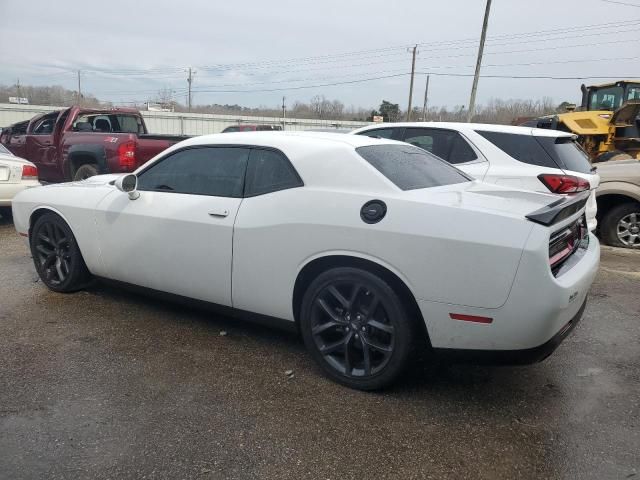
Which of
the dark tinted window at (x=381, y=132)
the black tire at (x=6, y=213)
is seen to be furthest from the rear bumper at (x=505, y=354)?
the black tire at (x=6, y=213)

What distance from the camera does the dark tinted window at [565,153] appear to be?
5.49m

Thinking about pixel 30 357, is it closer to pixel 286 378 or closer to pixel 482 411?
pixel 286 378

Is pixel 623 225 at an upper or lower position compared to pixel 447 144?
lower

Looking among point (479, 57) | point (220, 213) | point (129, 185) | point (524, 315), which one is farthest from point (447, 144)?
point (479, 57)

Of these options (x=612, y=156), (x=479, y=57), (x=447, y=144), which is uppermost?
(x=479, y=57)

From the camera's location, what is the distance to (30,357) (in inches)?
138

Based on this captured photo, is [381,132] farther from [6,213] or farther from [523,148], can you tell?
[6,213]

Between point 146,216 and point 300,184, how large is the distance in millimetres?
1346

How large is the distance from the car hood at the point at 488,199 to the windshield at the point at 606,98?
11.5 metres

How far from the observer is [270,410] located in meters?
2.94

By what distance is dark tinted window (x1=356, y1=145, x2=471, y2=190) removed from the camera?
10.8ft

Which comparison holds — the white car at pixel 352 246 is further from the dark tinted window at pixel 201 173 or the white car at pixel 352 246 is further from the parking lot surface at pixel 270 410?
the parking lot surface at pixel 270 410

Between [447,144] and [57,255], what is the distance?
162 inches

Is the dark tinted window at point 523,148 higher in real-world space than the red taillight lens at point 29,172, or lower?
higher
